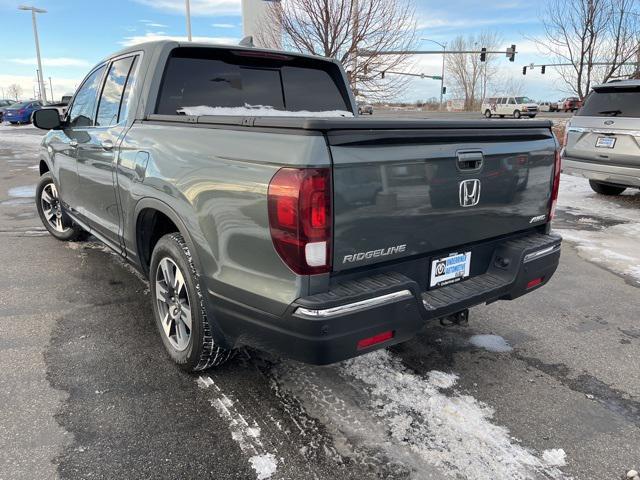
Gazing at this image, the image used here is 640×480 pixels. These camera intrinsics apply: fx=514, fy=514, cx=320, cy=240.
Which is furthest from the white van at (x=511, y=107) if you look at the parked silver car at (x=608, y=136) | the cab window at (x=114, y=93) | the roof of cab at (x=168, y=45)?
the cab window at (x=114, y=93)

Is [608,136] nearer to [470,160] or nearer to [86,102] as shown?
[470,160]

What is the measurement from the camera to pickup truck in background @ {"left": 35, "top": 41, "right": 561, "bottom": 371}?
2.17 metres

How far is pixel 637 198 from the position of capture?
9.08 m

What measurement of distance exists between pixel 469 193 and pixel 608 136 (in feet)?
20.2

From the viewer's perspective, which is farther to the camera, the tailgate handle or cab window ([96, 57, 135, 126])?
cab window ([96, 57, 135, 126])

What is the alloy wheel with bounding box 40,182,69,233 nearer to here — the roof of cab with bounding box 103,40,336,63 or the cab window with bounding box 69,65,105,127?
the cab window with bounding box 69,65,105,127

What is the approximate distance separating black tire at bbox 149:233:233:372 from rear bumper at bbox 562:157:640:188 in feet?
22.1

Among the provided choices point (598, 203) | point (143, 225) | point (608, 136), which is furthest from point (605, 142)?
point (143, 225)

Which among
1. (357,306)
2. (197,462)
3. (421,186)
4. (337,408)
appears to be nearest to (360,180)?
(421,186)

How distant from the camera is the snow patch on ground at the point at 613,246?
5.36 metres

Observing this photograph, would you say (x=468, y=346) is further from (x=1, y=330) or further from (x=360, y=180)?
(x=1, y=330)

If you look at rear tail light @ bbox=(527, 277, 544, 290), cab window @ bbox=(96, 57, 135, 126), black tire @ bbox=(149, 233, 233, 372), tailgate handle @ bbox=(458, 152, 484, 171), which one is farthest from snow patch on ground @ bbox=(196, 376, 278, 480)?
cab window @ bbox=(96, 57, 135, 126)

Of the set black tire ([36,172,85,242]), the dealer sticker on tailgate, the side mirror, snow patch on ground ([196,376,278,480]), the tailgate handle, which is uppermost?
the side mirror

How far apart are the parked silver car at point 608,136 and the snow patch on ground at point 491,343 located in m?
5.08
